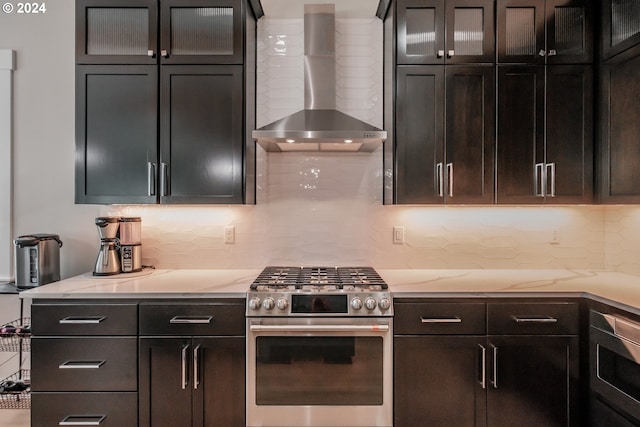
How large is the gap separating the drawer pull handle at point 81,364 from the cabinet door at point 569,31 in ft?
10.1

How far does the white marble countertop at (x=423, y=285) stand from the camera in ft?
6.32

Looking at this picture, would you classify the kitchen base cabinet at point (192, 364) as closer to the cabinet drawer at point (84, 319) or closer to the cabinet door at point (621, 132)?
the cabinet drawer at point (84, 319)

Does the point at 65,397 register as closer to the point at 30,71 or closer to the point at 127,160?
the point at 127,160

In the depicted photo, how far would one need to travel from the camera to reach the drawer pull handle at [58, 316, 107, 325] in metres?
1.91

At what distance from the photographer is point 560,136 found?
2.29m

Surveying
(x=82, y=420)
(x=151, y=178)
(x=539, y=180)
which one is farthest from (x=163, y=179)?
(x=539, y=180)

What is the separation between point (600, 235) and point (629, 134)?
2.84 ft

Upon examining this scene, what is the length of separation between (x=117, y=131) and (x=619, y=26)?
3.01 metres

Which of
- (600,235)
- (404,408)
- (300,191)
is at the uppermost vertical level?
(300,191)

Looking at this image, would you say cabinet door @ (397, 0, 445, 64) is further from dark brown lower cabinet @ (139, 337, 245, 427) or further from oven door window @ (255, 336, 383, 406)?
dark brown lower cabinet @ (139, 337, 245, 427)

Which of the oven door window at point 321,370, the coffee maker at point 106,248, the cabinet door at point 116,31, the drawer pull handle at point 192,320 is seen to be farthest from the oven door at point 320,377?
the cabinet door at point 116,31

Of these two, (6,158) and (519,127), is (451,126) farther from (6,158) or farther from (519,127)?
(6,158)

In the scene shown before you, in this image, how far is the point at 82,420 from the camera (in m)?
1.90

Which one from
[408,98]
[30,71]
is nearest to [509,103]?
[408,98]
